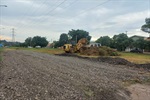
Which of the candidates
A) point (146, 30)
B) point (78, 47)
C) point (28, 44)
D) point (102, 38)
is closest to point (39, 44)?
point (28, 44)

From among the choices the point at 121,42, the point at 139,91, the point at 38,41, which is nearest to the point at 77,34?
the point at 121,42

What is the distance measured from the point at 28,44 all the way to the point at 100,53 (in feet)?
362

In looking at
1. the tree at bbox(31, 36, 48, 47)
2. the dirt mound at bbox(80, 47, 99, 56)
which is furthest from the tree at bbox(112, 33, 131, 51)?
the tree at bbox(31, 36, 48, 47)

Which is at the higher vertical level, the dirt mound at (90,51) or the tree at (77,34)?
the tree at (77,34)

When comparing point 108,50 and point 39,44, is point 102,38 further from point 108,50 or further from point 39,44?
point 108,50

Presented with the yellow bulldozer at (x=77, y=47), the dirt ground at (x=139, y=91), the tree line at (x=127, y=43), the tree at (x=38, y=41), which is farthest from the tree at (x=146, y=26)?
the tree at (x=38, y=41)

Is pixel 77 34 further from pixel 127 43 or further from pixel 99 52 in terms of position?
pixel 99 52

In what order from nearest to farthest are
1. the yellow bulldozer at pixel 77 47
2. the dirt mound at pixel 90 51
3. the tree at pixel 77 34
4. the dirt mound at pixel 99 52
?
the dirt mound at pixel 99 52
the dirt mound at pixel 90 51
the yellow bulldozer at pixel 77 47
the tree at pixel 77 34

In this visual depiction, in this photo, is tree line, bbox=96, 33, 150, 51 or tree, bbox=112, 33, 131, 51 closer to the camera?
tree line, bbox=96, 33, 150, 51

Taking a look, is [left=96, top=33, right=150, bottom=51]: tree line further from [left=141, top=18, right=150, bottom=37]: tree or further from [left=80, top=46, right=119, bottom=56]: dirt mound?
[left=80, top=46, right=119, bottom=56]: dirt mound

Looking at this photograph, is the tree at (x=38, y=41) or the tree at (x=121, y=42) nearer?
the tree at (x=121, y=42)

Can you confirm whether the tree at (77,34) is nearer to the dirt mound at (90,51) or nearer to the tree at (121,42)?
the tree at (121,42)

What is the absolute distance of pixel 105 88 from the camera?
1030cm

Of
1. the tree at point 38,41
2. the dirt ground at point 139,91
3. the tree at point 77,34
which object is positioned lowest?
the dirt ground at point 139,91
